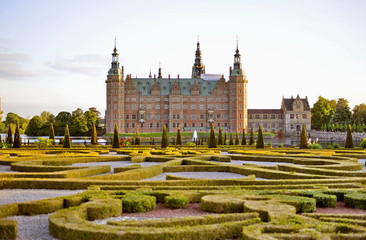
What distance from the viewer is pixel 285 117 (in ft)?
269

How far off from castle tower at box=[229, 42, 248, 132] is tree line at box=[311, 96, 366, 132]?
549 inches

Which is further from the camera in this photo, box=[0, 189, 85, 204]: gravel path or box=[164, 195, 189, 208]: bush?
box=[0, 189, 85, 204]: gravel path

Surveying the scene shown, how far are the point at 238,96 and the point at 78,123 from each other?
28.6m

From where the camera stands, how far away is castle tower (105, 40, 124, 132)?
241 ft

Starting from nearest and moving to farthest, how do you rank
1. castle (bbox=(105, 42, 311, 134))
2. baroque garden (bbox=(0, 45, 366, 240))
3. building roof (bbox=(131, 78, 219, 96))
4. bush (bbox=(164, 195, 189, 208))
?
baroque garden (bbox=(0, 45, 366, 240)), bush (bbox=(164, 195, 189, 208)), castle (bbox=(105, 42, 311, 134)), building roof (bbox=(131, 78, 219, 96))

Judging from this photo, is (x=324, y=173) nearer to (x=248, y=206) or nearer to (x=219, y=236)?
(x=248, y=206)

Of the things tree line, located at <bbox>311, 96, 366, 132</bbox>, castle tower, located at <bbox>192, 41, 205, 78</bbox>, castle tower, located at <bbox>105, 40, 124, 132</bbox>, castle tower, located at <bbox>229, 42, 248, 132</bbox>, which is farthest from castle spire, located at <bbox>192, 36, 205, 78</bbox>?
tree line, located at <bbox>311, 96, 366, 132</bbox>

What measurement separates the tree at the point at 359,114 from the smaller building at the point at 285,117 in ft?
28.8

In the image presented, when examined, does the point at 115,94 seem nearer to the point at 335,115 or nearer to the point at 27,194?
the point at 335,115

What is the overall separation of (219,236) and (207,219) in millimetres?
410

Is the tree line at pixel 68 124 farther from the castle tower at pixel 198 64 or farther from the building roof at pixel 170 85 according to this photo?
the castle tower at pixel 198 64

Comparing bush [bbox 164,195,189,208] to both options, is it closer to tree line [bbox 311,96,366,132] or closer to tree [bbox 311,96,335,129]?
Result: tree line [bbox 311,96,366,132]

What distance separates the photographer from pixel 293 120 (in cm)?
8150

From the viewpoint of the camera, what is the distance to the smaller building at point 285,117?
81438 mm
